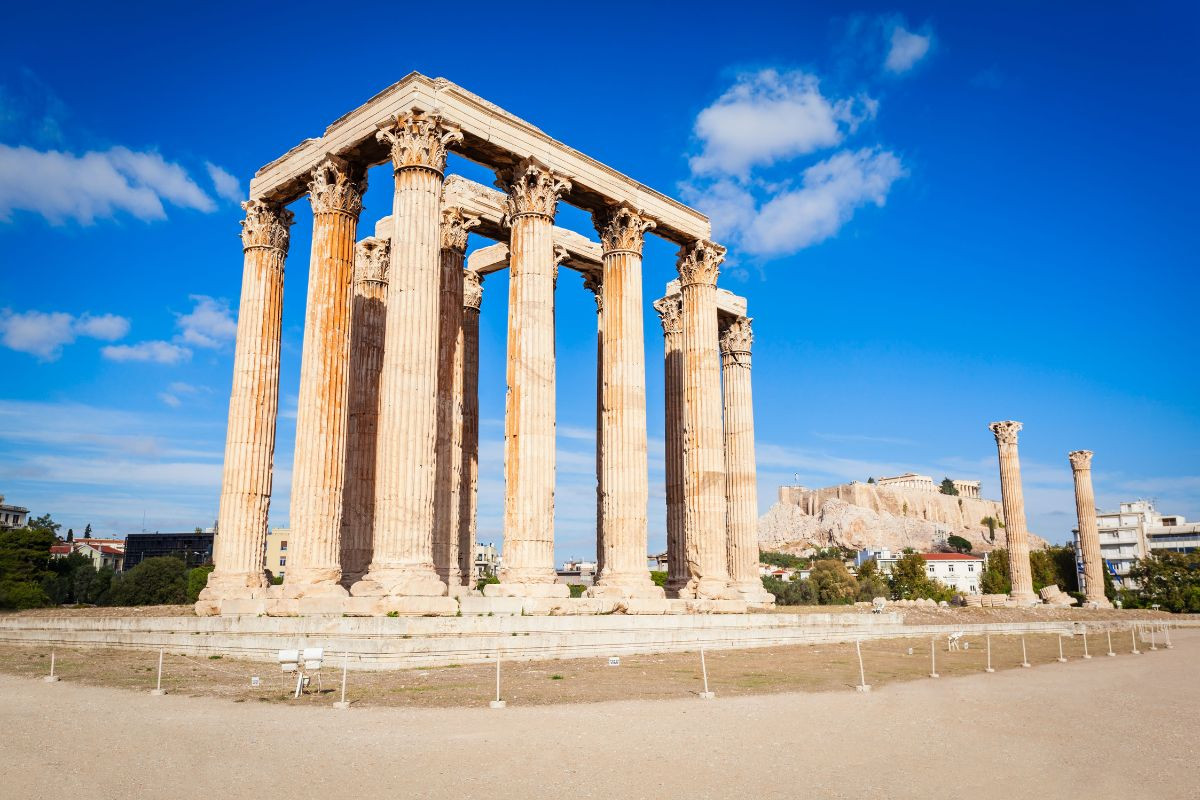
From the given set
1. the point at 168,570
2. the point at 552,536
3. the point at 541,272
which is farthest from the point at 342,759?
the point at 168,570

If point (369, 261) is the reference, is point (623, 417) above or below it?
below

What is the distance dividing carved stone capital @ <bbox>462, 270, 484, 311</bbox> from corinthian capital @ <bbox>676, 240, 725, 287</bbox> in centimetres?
884

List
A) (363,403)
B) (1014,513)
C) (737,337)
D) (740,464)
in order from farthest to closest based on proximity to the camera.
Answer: (1014,513) → (737,337) → (740,464) → (363,403)

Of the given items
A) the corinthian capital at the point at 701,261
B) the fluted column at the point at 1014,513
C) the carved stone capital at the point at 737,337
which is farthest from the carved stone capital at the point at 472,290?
the fluted column at the point at 1014,513

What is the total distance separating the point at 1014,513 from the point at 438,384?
4912 centimetres

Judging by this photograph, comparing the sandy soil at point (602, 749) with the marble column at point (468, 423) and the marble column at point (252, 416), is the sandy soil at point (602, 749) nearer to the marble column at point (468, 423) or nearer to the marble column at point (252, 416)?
the marble column at point (252, 416)

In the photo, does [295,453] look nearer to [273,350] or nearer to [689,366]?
[273,350]

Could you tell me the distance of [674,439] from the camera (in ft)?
116

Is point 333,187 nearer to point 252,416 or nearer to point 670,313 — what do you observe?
point 252,416

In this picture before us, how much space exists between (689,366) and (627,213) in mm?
6712

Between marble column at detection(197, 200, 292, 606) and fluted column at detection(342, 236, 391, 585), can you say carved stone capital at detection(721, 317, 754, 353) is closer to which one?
fluted column at detection(342, 236, 391, 585)

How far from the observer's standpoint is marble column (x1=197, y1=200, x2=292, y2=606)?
26.1 metres

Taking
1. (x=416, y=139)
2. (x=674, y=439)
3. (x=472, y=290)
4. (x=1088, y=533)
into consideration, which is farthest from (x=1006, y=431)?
(x=416, y=139)

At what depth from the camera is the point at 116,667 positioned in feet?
58.8
